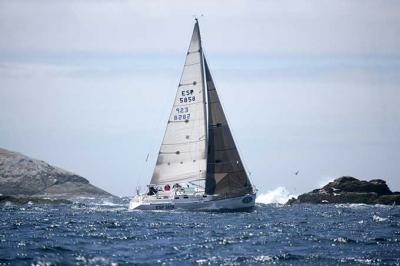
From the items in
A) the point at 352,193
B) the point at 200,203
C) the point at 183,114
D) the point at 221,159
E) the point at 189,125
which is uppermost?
the point at 183,114

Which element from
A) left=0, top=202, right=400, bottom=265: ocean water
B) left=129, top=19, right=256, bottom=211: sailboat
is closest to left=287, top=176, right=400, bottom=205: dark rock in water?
left=129, top=19, right=256, bottom=211: sailboat

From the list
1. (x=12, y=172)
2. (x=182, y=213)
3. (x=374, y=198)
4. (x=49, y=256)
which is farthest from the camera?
(x=12, y=172)

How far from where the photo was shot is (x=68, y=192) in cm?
18462

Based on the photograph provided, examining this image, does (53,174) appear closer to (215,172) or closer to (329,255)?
(215,172)

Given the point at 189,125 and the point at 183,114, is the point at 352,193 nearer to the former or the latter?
the point at 189,125

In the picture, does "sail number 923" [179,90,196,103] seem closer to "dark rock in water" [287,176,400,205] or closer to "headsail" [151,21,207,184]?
"headsail" [151,21,207,184]

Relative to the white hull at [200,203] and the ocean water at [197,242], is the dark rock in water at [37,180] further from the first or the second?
the ocean water at [197,242]

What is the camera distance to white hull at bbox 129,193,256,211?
255 feet

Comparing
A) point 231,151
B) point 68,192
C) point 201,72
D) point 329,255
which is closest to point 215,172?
point 231,151

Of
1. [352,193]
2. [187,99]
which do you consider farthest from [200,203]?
[352,193]

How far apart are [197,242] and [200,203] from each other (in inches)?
1334

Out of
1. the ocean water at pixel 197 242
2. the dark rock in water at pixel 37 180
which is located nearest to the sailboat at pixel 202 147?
the ocean water at pixel 197 242

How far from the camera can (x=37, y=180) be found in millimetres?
183500

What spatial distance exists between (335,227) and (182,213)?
72.9 ft
